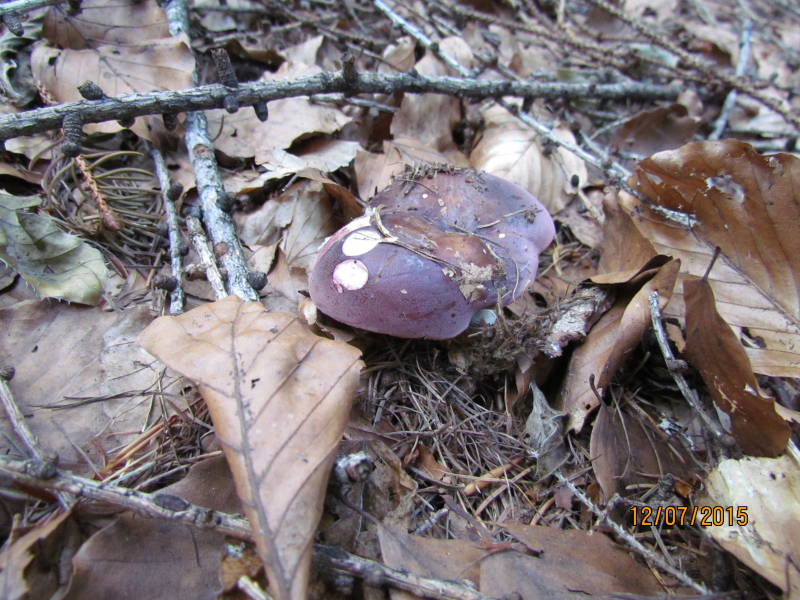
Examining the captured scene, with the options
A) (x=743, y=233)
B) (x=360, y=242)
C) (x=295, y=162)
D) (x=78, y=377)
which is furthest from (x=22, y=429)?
(x=743, y=233)

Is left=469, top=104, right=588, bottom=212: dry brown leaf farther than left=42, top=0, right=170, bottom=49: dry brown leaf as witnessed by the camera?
Yes

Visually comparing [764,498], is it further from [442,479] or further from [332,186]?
[332,186]

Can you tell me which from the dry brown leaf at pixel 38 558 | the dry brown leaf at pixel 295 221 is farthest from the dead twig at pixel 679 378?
the dry brown leaf at pixel 38 558

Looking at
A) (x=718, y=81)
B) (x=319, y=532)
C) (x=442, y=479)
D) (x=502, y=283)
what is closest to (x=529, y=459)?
(x=442, y=479)

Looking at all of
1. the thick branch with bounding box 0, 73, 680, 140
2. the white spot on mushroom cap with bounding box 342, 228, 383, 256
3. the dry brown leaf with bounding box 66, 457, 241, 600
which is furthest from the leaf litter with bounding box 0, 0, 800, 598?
the white spot on mushroom cap with bounding box 342, 228, 383, 256

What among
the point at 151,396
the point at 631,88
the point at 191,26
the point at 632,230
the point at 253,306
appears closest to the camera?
the point at 253,306

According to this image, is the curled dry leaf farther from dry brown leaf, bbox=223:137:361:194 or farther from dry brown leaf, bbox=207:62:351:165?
dry brown leaf, bbox=207:62:351:165

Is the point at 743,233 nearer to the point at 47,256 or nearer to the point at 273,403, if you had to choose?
the point at 273,403
